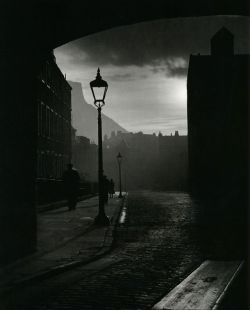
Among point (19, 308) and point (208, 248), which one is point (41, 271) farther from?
point (208, 248)

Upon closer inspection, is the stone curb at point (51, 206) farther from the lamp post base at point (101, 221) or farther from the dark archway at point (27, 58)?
the dark archway at point (27, 58)

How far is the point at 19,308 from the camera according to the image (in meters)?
5.17

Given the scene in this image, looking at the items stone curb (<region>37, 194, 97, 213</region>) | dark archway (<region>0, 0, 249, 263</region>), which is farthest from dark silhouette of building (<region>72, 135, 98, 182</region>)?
dark archway (<region>0, 0, 249, 263</region>)

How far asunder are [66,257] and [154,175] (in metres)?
95.9

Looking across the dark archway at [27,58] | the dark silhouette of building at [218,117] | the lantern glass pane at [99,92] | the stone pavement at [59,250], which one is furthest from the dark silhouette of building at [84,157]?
the dark archway at [27,58]

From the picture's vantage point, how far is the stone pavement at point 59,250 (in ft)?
21.8

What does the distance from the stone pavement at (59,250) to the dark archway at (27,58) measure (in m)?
0.58

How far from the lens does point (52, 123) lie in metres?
37.2

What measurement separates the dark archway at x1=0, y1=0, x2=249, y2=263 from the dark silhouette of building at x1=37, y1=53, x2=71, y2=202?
61.0 feet

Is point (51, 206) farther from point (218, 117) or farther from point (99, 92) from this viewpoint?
point (218, 117)

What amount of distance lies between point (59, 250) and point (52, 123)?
2886 centimetres

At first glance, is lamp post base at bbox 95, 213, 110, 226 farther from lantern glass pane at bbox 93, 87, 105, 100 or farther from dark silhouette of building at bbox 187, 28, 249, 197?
dark silhouette of building at bbox 187, 28, 249, 197

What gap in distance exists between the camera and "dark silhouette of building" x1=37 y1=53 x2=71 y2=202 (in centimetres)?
3247

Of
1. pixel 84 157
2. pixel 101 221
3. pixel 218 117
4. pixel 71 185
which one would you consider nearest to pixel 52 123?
pixel 218 117
